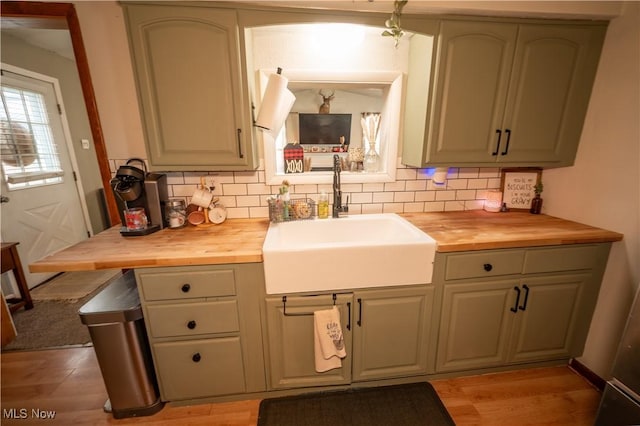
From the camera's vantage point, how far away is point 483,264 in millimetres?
1410

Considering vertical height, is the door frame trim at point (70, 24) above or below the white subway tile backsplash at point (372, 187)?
above

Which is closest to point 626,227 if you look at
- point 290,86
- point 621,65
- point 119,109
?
point 621,65

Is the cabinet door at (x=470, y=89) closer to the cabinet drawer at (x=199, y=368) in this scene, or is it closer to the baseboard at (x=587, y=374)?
the baseboard at (x=587, y=374)

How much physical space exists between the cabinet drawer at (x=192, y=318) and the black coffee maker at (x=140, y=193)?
48 centimetres

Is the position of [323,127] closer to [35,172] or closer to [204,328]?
[204,328]

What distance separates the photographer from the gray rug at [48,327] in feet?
6.50

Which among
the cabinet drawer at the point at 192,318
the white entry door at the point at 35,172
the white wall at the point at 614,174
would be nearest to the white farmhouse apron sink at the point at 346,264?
the cabinet drawer at the point at 192,318

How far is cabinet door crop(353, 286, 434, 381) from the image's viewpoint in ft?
4.55

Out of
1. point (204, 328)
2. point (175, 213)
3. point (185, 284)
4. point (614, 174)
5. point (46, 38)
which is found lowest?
point (204, 328)

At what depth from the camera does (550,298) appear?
60.3 inches

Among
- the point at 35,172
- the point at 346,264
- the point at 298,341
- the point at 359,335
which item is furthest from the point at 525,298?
the point at 35,172

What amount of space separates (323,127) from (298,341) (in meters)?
1.42

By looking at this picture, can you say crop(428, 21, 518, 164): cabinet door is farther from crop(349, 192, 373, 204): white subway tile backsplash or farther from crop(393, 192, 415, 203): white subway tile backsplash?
crop(349, 192, 373, 204): white subway tile backsplash

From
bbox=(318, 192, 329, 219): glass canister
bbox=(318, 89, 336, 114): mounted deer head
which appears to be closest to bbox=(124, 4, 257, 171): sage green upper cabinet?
bbox=(318, 192, 329, 219): glass canister
